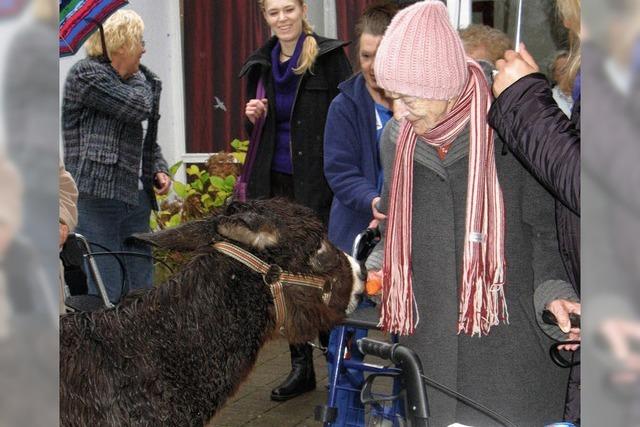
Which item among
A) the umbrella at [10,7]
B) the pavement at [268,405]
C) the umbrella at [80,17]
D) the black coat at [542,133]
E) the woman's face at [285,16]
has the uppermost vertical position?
the woman's face at [285,16]

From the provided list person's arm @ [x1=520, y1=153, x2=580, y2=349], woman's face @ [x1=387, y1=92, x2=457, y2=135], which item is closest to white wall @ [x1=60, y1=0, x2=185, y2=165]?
woman's face @ [x1=387, y1=92, x2=457, y2=135]

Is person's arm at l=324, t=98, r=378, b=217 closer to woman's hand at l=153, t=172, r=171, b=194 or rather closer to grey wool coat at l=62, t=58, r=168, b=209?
grey wool coat at l=62, t=58, r=168, b=209

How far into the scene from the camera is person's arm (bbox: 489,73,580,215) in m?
2.37

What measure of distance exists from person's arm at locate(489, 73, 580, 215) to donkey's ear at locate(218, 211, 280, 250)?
1.12 metres

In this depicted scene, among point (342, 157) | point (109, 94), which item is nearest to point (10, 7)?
point (342, 157)

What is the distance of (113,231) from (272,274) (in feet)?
10.5

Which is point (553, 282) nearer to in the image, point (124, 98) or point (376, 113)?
point (376, 113)

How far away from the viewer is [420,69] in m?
3.25

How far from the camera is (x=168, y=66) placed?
11.0 meters

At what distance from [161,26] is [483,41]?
21.4 ft

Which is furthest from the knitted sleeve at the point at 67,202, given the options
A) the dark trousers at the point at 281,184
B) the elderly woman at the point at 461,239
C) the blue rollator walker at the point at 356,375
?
the dark trousers at the point at 281,184

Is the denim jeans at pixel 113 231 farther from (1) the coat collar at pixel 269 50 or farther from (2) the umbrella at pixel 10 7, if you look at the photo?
(2) the umbrella at pixel 10 7

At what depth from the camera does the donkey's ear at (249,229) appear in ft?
11.3

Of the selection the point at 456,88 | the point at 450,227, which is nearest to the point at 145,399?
the point at 450,227
